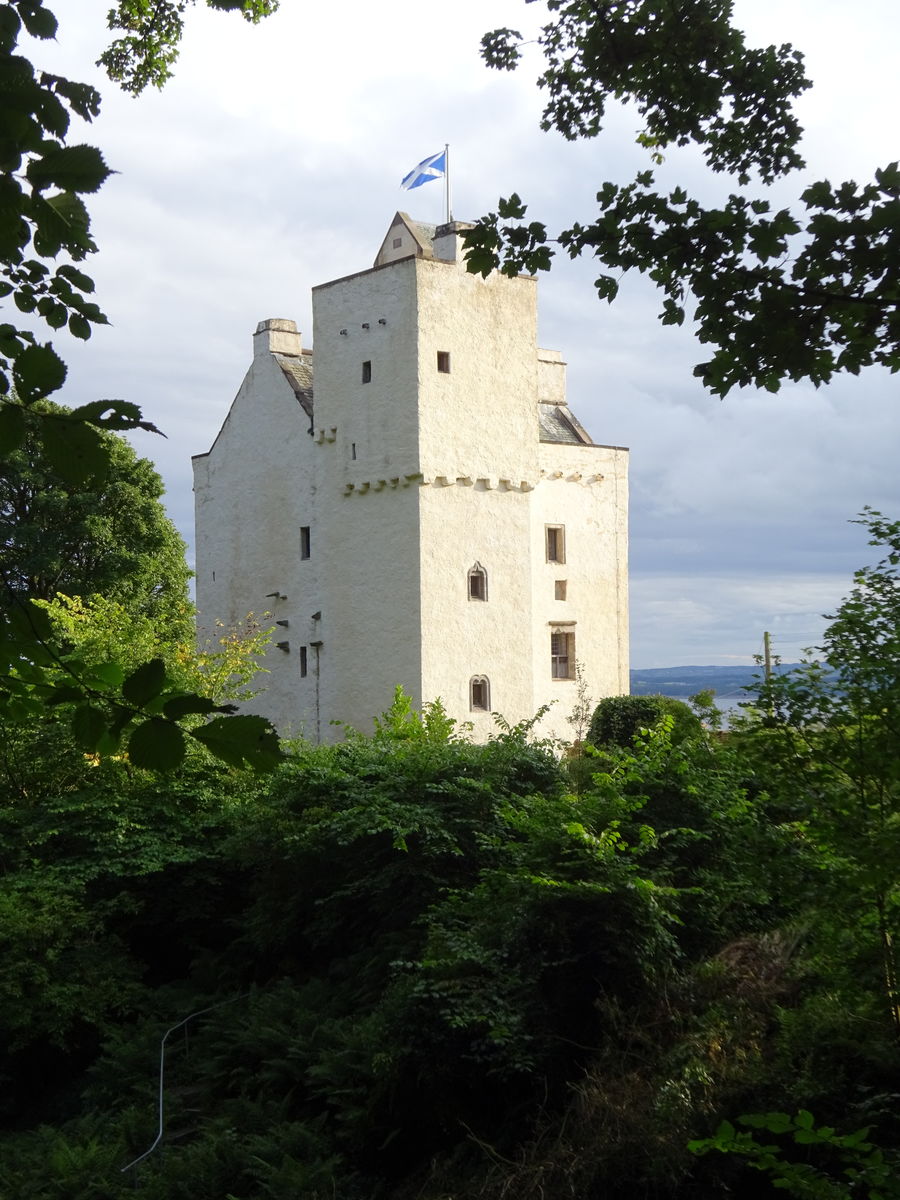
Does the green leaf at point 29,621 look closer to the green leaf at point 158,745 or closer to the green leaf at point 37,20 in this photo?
the green leaf at point 158,745

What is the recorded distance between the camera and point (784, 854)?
30.0 ft

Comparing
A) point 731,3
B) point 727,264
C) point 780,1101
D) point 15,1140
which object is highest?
point 731,3

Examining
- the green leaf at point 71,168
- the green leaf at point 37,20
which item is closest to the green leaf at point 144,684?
the green leaf at point 71,168

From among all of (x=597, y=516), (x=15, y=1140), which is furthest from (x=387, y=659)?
(x=15, y=1140)

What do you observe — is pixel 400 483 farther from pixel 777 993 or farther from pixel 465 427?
pixel 777 993

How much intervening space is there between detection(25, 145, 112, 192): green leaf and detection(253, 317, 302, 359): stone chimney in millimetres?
34573

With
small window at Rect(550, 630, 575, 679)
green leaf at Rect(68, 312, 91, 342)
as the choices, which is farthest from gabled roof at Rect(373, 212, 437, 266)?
green leaf at Rect(68, 312, 91, 342)

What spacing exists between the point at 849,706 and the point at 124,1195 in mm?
8148

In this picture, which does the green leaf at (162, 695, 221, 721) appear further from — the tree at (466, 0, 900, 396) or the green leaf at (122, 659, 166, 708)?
the tree at (466, 0, 900, 396)

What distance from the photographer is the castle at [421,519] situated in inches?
1252

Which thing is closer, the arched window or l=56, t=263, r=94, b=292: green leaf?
l=56, t=263, r=94, b=292: green leaf

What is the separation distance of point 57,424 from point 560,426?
35869 mm

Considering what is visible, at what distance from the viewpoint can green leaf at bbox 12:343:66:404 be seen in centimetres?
308

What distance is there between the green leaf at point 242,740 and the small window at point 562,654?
3268 centimetres
